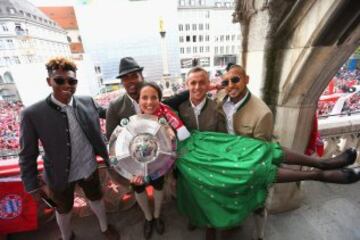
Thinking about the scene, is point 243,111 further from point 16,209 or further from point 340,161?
point 16,209

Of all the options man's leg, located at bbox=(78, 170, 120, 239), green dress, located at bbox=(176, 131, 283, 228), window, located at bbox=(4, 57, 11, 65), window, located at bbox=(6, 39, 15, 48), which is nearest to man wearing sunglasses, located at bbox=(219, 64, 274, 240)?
green dress, located at bbox=(176, 131, 283, 228)

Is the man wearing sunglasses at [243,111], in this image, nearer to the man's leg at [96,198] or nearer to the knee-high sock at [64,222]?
the man's leg at [96,198]

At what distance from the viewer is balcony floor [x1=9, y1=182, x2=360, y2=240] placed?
196cm

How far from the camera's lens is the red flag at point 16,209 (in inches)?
74.7

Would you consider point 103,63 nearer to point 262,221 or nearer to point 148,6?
point 148,6

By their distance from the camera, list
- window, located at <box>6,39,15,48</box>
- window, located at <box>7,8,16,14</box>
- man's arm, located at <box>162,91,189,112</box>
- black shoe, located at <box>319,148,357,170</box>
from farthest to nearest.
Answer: window, located at <box>7,8,16,14</box>
window, located at <box>6,39,15,48</box>
man's arm, located at <box>162,91,189,112</box>
black shoe, located at <box>319,148,357,170</box>

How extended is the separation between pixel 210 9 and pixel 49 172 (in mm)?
39694

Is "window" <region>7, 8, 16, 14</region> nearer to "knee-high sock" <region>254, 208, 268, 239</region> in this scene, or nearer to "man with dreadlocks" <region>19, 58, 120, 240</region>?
"man with dreadlocks" <region>19, 58, 120, 240</region>

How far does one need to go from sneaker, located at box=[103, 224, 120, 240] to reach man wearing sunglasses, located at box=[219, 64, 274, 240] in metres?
1.45

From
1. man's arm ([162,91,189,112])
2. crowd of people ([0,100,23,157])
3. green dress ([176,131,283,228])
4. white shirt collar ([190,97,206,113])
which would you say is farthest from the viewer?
crowd of people ([0,100,23,157])

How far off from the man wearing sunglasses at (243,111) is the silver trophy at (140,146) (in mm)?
630

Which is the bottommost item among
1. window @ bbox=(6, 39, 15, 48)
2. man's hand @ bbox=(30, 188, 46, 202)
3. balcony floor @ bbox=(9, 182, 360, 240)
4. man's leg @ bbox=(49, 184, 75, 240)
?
balcony floor @ bbox=(9, 182, 360, 240)

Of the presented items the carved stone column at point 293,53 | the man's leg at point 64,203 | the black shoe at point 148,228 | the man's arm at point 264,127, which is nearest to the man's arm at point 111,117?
the man's leg at point 64,203

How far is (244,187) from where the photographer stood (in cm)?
135
